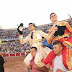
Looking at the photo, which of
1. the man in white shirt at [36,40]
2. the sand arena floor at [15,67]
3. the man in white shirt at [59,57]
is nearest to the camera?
the man in white shirt at [59,57]

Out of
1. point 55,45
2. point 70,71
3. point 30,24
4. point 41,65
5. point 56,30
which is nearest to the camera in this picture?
point 70,71

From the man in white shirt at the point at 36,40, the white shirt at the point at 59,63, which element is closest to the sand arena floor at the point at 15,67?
the man in white shirt at the point at 36,40

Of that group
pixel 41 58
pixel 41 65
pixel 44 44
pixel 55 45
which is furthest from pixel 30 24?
pixel 55 45

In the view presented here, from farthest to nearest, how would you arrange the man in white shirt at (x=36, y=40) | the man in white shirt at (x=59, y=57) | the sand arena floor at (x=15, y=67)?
the sand arena floor at (x=15, y=67) < the man in white shirt at (x=36, y=40) < the man in white shirt at (x=59, y=57)

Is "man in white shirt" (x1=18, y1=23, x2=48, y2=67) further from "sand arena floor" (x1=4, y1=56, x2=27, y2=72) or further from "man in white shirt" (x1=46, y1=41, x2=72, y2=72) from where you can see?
"sand arena floor" (x1=4, y1=56, x2=27, y2=72)

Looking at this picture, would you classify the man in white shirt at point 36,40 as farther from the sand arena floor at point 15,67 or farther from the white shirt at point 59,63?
the sand arena floor at point 15,67

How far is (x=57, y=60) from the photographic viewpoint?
4.99 ft

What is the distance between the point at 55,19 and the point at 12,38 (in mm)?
23415

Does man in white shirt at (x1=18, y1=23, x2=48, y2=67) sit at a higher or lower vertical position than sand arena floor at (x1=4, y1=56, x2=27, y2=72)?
higher

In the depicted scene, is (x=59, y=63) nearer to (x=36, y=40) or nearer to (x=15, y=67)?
(x=36, y=40)

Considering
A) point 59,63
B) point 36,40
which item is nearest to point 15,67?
point 36,40

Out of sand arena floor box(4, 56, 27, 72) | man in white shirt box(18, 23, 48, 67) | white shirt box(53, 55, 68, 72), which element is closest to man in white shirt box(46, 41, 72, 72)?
white shirt box(53, 55, 68, 72)

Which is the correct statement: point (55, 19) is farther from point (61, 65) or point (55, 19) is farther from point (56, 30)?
point (61, 65)

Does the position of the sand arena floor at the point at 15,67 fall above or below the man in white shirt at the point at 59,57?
below
